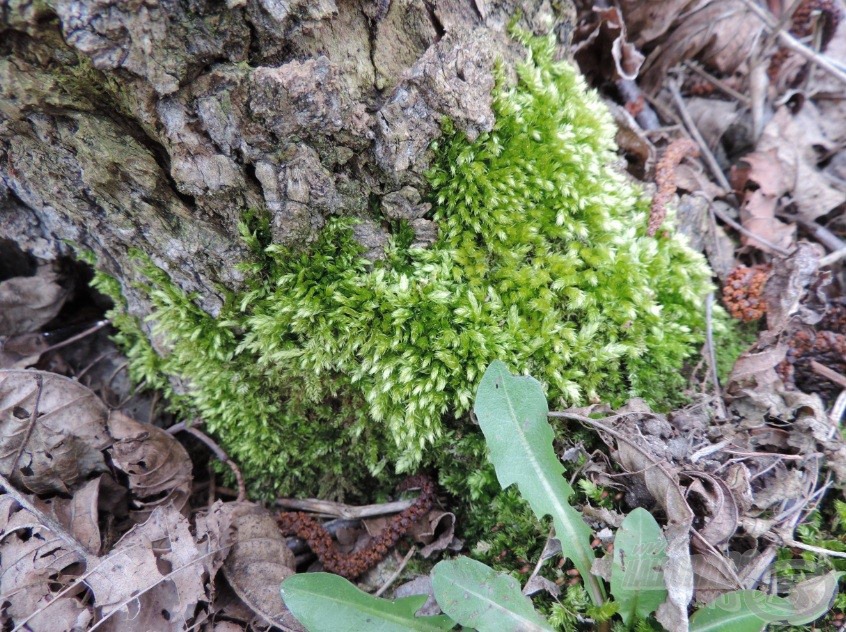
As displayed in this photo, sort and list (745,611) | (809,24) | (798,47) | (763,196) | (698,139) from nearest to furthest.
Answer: (745,611)
(763,196)
(798,47)
(698,139)
(809,24)

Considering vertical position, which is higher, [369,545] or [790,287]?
[790,287]

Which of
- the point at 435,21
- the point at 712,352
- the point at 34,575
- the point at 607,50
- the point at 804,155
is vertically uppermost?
the point at 435,21

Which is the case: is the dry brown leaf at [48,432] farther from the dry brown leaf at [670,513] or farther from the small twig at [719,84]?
the small twig at [719,84]

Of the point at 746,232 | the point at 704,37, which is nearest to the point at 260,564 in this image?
the point at 746,232

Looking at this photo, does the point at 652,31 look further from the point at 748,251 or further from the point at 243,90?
the point at 243,90

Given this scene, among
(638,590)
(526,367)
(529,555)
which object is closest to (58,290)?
(526,367)

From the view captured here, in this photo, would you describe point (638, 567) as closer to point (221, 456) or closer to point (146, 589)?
point (146, 589)

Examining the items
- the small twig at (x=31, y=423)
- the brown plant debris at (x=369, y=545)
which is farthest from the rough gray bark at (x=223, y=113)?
the brown plant debris at (x=369, y=545)

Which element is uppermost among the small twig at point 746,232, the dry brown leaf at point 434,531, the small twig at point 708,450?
the small twig at point 746,232
